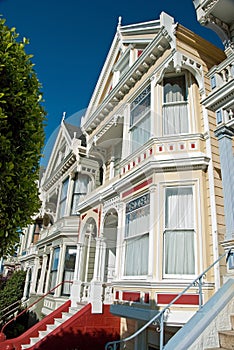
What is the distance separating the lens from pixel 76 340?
902 centimetres

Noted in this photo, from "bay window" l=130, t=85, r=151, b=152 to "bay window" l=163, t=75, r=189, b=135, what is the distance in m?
0.65

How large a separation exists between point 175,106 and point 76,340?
8.08m

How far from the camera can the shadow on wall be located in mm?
8867

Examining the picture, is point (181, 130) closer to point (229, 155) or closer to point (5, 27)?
point (229, 155)

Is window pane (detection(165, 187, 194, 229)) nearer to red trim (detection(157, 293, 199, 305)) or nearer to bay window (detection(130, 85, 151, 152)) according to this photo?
red trim (detection(157, 293, 199, 305))

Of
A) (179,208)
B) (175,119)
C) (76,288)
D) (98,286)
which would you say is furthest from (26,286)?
(175,119)

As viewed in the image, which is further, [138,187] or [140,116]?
[140,116]

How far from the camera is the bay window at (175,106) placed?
339 inches

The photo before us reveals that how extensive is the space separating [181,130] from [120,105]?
3.79 meters

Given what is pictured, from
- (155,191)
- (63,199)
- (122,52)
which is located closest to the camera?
(155,191)

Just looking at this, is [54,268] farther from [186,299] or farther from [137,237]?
[186,299]

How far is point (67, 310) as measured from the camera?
11.1m

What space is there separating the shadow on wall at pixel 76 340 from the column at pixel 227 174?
604 cm

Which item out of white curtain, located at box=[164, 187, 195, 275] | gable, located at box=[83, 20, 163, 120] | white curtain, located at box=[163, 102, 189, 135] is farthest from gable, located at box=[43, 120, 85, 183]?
white curtain, located at box=[164, 187, 195, 275]
